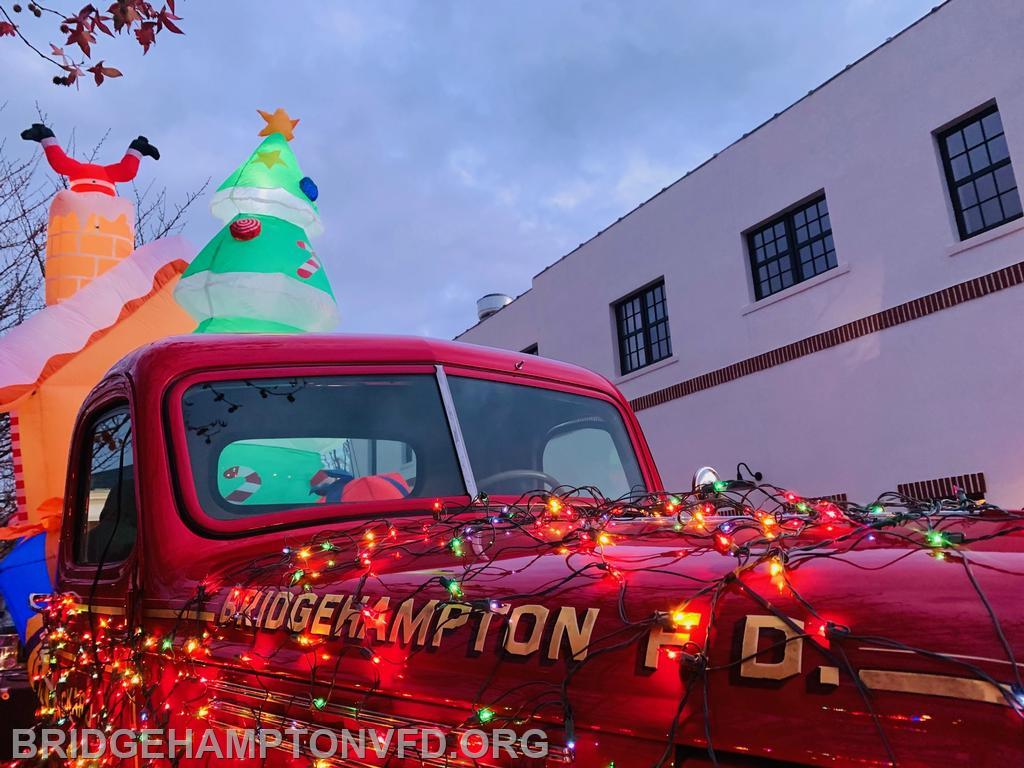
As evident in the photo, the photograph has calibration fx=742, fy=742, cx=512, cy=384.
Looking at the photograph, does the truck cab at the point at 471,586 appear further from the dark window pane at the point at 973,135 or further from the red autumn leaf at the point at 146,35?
the dark window pane at the point at 973,135

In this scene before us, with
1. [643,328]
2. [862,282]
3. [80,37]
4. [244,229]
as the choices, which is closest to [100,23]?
[80,37]

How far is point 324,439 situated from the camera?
2553 millimetres

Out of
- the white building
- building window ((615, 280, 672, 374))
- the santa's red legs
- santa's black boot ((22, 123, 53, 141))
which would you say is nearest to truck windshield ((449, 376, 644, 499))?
the santa's red legs

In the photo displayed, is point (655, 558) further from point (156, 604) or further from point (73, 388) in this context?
point (73, 388)

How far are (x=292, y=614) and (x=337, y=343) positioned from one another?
1232 millimetres

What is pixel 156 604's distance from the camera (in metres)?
2.02

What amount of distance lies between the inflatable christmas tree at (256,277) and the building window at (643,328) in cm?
863

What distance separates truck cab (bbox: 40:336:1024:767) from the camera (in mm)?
860

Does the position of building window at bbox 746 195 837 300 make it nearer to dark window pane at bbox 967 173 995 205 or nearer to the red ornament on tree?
dark window pane at bbox 967 173 995 205

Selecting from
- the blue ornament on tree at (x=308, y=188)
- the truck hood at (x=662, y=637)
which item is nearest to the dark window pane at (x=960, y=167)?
the blue ornament on tree at (x=308, y=188)

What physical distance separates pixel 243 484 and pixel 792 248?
10690mm

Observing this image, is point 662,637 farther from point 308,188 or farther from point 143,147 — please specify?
point 143,147

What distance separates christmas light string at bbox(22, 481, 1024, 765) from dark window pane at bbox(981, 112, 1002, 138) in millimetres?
9295

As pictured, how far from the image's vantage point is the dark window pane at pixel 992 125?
907 centimetres
